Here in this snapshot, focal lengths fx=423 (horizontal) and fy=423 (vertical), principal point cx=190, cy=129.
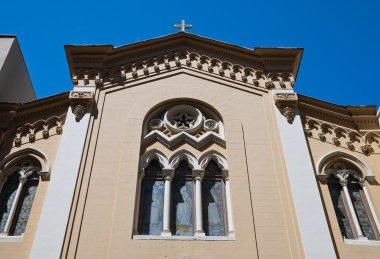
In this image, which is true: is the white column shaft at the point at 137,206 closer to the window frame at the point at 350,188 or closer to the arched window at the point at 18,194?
the arched window at the point at 18,194

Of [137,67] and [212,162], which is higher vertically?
[137,67]

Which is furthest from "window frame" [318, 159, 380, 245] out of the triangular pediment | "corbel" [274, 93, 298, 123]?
the triangular pediment

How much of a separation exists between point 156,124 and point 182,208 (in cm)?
260

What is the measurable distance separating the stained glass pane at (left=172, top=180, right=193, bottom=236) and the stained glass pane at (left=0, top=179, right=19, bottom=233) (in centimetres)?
362

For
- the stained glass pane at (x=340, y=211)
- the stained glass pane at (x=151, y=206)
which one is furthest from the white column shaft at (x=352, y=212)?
the stained glass pane at (x=151, y=206)

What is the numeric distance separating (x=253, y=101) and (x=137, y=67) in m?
3.49

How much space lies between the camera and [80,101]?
10.8m

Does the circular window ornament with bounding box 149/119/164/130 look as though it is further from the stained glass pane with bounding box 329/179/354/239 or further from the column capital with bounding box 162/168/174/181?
the stained glass pane with bounding box 329/179/354/239

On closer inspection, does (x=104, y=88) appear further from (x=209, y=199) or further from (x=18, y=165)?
(x=209, y=199)

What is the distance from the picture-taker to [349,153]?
34.7 feet

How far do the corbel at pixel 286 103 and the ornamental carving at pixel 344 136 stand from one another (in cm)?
52

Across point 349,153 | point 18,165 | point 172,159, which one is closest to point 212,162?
point 172,159

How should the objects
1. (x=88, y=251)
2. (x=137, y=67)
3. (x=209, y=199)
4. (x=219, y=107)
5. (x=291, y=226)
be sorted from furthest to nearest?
(x=137, y=67) → (x=219, y=107) → (x=209, y=199) → (x=291, y=226) → (x=88, y=251)

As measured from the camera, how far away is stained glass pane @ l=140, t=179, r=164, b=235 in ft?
28.8
